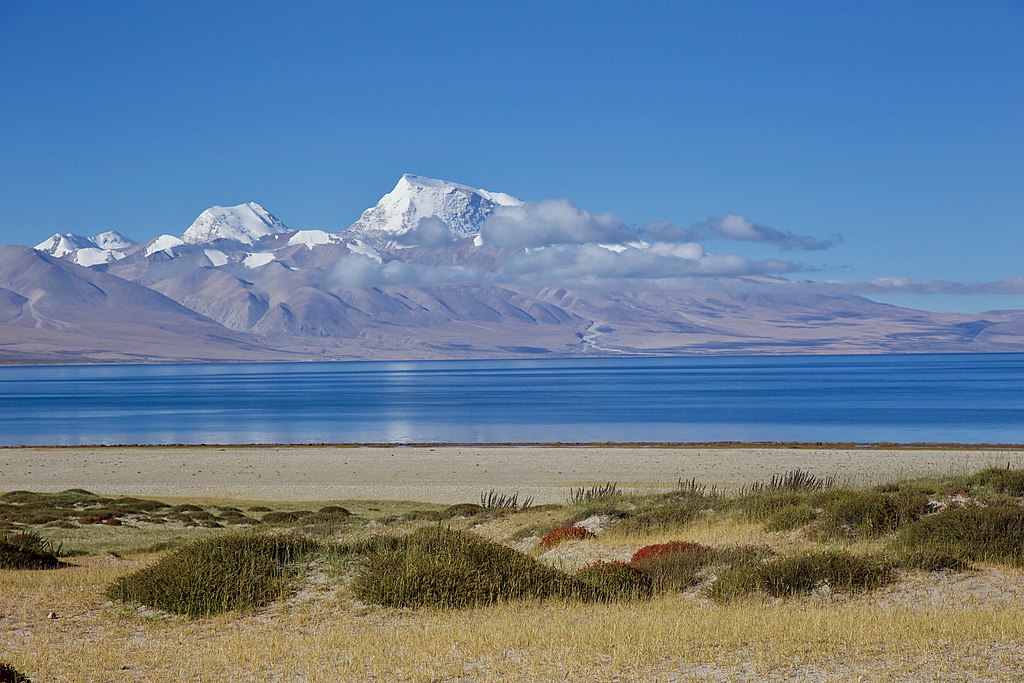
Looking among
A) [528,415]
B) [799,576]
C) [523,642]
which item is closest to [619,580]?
[799,576]

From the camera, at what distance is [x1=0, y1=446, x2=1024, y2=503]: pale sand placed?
130ft

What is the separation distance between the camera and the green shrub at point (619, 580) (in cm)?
1349

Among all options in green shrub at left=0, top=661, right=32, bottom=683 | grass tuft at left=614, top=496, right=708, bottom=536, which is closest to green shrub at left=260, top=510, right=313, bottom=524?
grass tuft at left=614, top=496, right=708, bottom=536

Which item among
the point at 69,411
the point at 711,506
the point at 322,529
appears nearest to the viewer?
the point at 711,506

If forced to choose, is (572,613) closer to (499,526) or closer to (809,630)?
(809,630)

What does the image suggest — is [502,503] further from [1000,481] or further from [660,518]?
[1000,481]

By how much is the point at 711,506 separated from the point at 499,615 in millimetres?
8295

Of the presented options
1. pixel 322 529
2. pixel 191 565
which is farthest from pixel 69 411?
pixel 191 565

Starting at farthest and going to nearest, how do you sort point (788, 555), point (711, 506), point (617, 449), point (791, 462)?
1. point (617, 449)
2. point (791, 462)
3. point (711, 506)
4. point (788, 555)

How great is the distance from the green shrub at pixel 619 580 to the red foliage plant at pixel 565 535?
3.58 metres

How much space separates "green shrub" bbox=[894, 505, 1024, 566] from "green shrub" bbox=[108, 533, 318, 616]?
8696 mm

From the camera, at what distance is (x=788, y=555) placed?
1440 centimetres

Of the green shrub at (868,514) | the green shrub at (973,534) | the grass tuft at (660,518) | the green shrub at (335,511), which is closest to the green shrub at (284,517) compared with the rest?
the green shrub at (335,511)

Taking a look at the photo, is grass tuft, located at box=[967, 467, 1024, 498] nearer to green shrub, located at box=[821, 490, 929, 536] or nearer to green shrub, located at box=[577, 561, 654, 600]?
green shrub, located at box=[821, 490, 929, 536]
